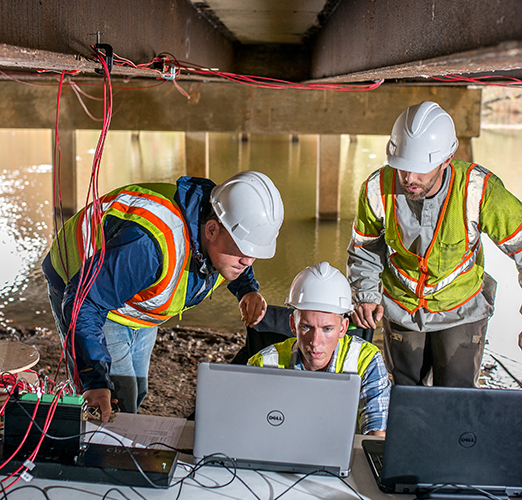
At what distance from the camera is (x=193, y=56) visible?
351 centimetres

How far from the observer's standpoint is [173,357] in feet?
13.9

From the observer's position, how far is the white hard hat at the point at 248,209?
2.06 meters

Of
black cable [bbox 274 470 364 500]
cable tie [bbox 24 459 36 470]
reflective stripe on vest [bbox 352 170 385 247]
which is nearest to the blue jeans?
cable tie [bbox 24 459 36 470]

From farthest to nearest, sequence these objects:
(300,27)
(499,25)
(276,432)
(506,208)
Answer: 1. (300,27)
2. (506,208)
3. (276,432)
4. (499,25)

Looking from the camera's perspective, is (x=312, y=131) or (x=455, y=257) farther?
(x=312, y=131)

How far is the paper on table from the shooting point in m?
1.85

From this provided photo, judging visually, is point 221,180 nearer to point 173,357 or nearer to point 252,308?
point 173,357

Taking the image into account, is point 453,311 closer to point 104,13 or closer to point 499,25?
point 499,25

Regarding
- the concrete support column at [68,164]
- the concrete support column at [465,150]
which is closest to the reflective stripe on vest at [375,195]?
the concrete support column at [465,150]

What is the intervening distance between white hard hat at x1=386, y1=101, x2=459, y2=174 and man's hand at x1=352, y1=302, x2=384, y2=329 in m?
0.64

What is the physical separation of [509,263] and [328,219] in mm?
2554

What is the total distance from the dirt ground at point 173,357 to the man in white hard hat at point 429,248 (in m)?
1.56

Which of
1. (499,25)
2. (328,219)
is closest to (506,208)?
(499,25)

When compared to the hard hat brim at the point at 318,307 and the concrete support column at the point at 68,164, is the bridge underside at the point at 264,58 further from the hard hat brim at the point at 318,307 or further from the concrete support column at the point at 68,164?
the hard hat brim at the point at 318,307
